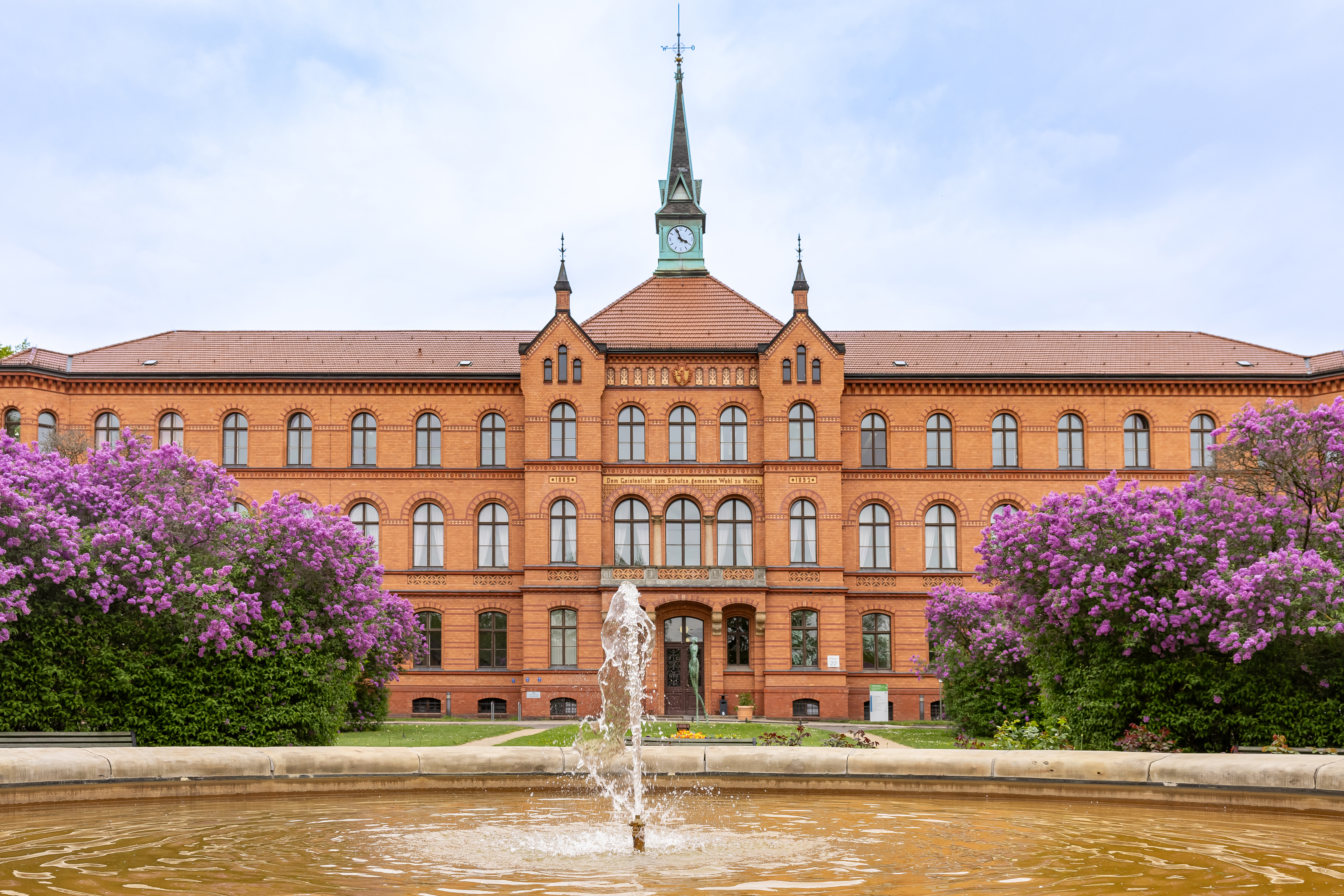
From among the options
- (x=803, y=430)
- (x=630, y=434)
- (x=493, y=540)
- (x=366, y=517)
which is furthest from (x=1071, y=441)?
(x=366, y=517)

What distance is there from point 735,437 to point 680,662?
780 cm

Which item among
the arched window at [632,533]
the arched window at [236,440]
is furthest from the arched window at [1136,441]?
the arched window at [236,440]

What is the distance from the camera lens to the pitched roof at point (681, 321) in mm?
43125

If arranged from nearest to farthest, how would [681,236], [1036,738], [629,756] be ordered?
[629,756]
[1036,738]
[681,236]

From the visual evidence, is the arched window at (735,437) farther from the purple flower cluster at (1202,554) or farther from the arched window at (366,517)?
the purple flower cluster at (1202,554)

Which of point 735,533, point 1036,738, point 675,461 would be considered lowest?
point 1036,738

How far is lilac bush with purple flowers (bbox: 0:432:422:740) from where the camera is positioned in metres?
19.7

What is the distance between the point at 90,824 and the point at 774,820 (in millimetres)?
6671

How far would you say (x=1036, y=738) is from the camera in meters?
20.6

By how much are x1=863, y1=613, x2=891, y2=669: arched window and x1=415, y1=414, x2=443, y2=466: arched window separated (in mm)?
15976

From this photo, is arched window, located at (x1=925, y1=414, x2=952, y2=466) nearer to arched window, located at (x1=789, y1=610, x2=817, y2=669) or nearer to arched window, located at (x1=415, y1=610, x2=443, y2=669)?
arched window, located at (x1=789, y1=610, x2=817, y2=669)

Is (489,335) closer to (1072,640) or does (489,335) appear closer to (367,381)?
(367,381)

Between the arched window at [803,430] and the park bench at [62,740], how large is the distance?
86.6 feet

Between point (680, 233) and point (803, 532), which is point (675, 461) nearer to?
point (803, 532)
